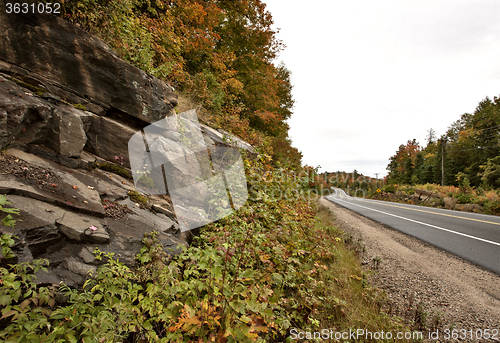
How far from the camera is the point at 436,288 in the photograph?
3.35 meters

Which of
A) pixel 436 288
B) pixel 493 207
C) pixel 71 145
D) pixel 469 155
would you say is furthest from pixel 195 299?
pixel 469 155

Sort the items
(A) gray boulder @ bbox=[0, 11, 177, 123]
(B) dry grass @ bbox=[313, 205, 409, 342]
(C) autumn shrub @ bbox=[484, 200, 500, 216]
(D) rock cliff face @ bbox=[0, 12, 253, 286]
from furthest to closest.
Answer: (C) autumn shrub @ bbox=[484, 200, 500, 216] < (A) gray boulder @ bbox=[0, 11, 177, 123] < (B) dry grass @ bbox=[313, 205, 409, 342] < (D) rock cliff face @ bbox=[0, 12, 253, 286]

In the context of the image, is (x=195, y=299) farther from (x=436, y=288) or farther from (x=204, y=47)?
(x=204, y=47)

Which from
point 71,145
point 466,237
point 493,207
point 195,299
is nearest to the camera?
point 195,299

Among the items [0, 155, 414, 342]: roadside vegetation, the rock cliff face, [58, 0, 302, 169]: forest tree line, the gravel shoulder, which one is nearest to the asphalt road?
the gravel shoulder

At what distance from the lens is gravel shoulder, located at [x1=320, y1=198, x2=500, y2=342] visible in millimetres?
2592

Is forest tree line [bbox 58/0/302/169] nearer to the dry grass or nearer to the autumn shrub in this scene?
the dry grass

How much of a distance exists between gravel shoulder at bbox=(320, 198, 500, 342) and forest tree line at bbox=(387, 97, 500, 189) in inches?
1114

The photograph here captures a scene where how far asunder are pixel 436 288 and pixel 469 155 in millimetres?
44101

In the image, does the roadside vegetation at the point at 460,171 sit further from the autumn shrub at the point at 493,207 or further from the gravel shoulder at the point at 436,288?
the gravel shoulder at the point at 436,288

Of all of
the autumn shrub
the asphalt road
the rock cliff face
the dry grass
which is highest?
the rock cliff face

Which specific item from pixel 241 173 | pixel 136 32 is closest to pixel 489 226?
pixel 241 173

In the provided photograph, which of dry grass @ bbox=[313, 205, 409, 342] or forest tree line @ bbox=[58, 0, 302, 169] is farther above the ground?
forest tree line @ bbox=[58, 0, 302, 169]

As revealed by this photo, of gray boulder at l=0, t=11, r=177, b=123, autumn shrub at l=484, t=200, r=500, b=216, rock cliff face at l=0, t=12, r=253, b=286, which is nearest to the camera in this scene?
rock cliff face at l=0, t=12, r=253, b=286
